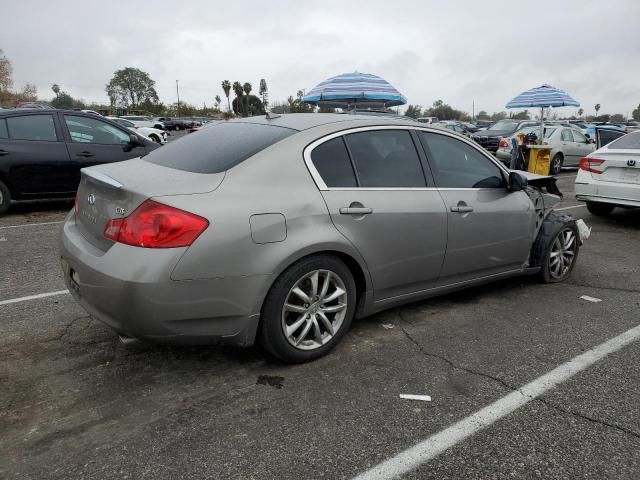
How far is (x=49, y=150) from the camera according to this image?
7621 millimetres

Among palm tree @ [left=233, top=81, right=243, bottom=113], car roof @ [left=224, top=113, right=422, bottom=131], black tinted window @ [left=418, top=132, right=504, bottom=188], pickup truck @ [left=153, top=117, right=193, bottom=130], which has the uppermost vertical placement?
car roof @ [left=224, top=113, right=422, bottom=131]

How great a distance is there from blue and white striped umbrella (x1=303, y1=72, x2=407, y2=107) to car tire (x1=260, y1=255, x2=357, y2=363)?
1058 centimetres

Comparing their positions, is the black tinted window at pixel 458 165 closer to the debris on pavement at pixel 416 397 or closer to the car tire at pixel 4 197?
the debris on pavement at pixel 416 397

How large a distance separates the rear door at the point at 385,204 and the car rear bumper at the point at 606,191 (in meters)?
5.01

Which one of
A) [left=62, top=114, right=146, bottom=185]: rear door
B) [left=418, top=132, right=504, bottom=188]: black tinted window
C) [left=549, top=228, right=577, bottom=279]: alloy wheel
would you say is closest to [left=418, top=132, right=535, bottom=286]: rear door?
[left=418, top=132, right=504, bottom=188]: black tinted window

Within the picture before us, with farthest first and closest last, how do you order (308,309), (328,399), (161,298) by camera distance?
(308,309)
(328,399)
(161,298)

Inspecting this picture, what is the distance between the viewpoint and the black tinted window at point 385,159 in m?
3.40

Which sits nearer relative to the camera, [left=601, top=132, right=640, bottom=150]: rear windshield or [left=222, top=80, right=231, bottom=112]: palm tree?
[left=601, top=132, right=640, bottom=150]: rear windshield

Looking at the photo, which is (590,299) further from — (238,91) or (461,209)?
(238,91)

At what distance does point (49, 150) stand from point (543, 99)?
14.4m

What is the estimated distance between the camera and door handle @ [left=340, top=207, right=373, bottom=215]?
10.4ft

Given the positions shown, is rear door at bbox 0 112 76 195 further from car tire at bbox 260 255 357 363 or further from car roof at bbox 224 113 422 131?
car tire at bbox 260 255 357 363

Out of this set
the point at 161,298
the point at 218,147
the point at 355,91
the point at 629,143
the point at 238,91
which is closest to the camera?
the point at 161,298

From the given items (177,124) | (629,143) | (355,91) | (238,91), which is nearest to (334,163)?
(629,143)
